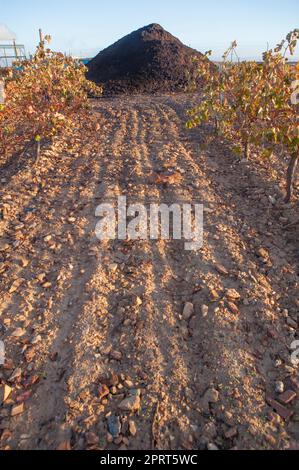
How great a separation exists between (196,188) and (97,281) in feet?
9.65

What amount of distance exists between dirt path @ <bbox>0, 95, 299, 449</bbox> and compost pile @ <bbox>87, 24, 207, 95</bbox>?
10.7 m

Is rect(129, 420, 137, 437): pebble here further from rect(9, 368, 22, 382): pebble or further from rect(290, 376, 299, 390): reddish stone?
rect(290, 376, 299, 390): reddish stone

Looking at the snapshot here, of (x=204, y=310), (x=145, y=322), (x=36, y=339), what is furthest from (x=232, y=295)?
(x=36, y=339)

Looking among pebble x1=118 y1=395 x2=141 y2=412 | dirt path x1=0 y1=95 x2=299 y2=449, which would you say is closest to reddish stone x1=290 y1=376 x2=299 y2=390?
dirt path x1=0 y1=95 x2=299 y2=449

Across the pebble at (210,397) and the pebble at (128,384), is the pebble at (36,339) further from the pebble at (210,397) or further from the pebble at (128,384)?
the pebble at (210,397)

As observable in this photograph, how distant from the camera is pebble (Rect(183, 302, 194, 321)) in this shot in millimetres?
3664

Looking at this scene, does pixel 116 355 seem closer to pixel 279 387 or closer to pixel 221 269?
pixel 279 387

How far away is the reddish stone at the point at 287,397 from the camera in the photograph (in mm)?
2883

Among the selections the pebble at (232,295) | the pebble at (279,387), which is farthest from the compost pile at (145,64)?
the pebble at (279,387)

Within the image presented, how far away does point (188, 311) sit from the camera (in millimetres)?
3707

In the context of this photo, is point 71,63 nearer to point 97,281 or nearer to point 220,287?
point 97,281

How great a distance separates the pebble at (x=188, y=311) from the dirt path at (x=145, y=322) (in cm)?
5

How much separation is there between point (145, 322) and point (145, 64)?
15.5 metres
